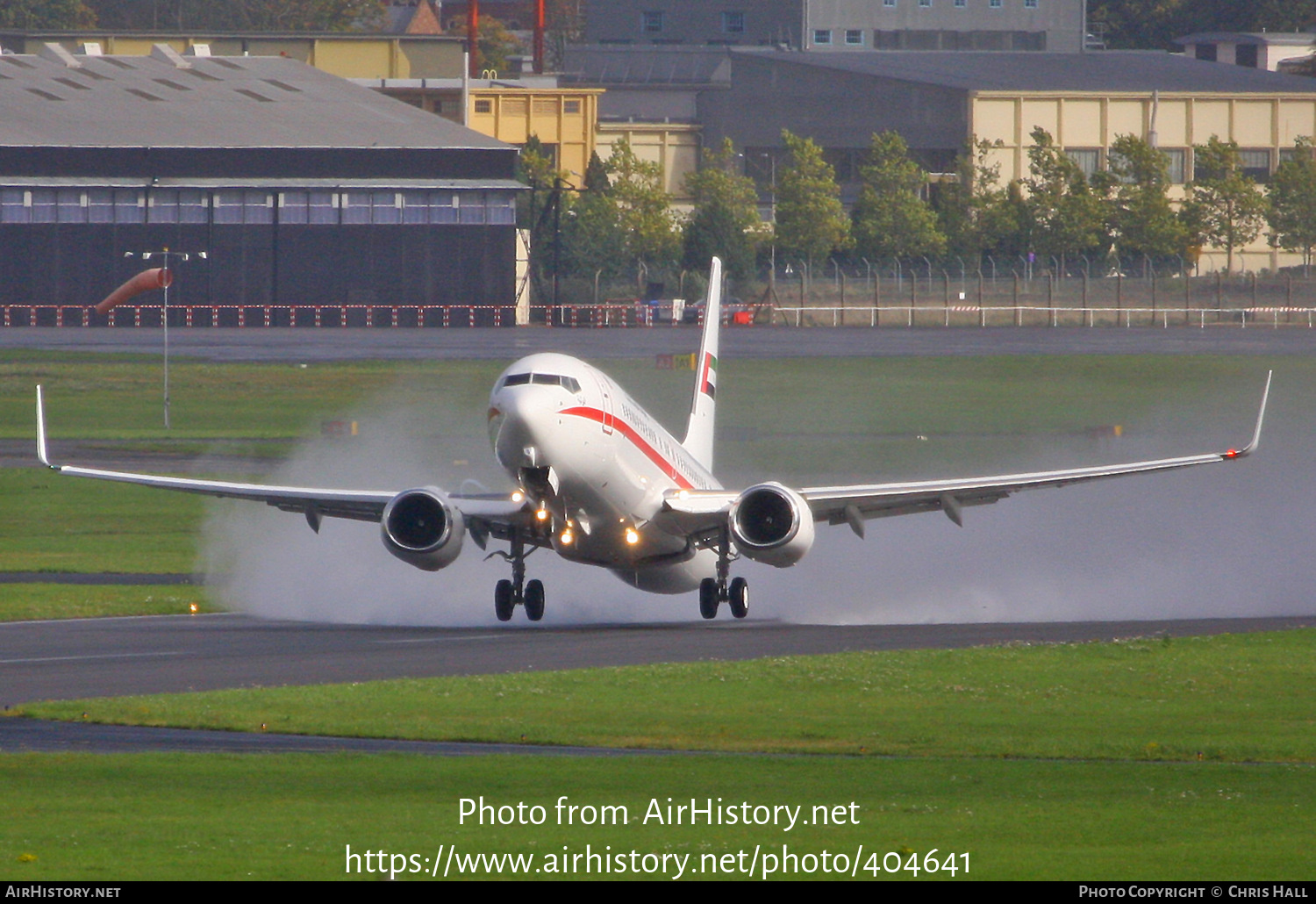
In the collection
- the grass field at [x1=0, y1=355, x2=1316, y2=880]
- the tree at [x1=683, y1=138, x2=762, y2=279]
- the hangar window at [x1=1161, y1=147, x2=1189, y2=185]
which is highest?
the hangar window at [x1=1161, y1=147, x2=1189, y2=185]

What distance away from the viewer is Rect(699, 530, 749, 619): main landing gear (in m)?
38.4

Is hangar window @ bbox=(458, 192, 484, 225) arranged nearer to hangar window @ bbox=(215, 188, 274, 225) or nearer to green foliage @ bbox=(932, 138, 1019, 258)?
hangar window @ bbox=(215, 188, 274, 225)

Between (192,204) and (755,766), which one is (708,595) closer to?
(755,766)

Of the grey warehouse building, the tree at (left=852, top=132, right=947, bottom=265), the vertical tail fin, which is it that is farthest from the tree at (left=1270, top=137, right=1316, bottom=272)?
the vertical tail fin

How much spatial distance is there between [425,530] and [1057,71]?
144m

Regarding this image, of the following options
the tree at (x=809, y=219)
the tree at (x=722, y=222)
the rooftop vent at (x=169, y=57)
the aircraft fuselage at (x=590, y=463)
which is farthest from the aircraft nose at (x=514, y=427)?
the rooftop vent at (x=169, y=57)

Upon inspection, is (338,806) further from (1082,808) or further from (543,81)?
(543,81)

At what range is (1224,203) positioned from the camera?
15262cm

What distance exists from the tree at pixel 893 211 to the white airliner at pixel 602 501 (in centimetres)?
11406

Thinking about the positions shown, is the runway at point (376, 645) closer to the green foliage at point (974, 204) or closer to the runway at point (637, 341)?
the runway at point (637, 341)

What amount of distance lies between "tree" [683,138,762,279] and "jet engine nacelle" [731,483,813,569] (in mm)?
112871

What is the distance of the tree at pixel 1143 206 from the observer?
14975cm

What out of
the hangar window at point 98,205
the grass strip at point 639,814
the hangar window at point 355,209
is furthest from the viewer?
the hangar window at point 355,209

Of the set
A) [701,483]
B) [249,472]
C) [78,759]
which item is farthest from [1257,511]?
[78,759]
